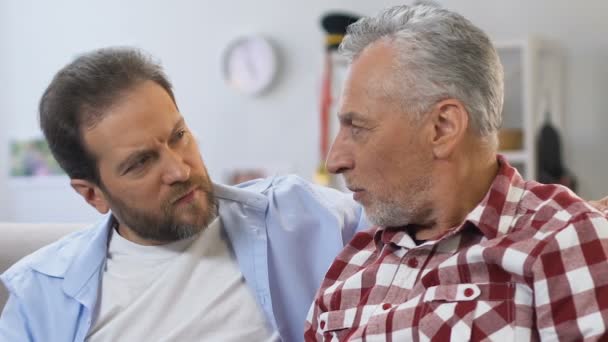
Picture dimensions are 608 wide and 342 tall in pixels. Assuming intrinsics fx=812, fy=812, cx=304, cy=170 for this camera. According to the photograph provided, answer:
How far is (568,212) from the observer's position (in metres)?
1.09

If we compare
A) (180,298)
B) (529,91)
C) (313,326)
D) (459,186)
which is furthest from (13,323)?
(529,91)

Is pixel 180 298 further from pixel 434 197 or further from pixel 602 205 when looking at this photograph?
pixel 602 205

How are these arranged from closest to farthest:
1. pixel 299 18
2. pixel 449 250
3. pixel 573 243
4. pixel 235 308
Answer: pixel 573 243 < pixel 449 250 < pixel 235 308 < pixel 299 18

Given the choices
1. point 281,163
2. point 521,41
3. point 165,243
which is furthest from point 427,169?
point 281,163

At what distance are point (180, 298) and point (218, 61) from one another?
3054 millimetres

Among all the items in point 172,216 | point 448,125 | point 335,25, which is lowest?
point 335,25

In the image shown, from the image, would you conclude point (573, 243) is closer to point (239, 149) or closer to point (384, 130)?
point (384, 130)

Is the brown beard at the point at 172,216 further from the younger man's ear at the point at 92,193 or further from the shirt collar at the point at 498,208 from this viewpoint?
the shirt collar at the point at 498,208

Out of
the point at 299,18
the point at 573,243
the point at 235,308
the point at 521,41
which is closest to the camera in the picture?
the point at 573,243

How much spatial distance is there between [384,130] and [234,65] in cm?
329

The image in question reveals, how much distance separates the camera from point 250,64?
4.37 metres

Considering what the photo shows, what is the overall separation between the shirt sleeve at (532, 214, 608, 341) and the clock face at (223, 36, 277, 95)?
334 cm

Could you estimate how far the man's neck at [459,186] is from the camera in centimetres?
123

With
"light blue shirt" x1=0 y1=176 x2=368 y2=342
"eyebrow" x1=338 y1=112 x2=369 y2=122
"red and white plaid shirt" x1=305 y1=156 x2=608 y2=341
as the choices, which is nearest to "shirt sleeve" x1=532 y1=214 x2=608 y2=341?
"red and white plaid shirt" x1=305 y1=156 x2=608 y2=341
